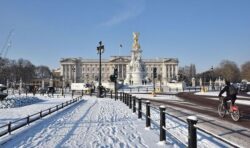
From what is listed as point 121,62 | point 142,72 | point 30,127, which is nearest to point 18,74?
point 142,72

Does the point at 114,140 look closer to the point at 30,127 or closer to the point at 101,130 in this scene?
the point at 101,130

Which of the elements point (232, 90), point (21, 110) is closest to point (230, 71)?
point (21, 110)

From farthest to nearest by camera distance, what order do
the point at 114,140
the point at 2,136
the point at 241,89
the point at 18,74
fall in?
the point at 18,74 → the point at 241,89 → the point at 2,136 → the point at 114,140

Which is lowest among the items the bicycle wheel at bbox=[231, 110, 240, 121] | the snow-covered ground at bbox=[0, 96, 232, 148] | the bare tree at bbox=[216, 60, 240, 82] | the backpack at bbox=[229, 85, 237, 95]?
the snow-covered ground at bbox=[0, 96, 232, 148]

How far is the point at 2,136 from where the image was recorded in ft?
36.2

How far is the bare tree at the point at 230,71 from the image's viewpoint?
16780 cm

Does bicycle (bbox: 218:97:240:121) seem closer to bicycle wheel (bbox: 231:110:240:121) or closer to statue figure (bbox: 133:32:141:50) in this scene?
bicycle wheel (bbox: 231:110:240:121)

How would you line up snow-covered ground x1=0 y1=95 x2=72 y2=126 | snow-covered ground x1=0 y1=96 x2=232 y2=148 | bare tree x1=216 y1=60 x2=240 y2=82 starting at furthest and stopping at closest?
bare tree x1=216 y1=60 x2=240 y2=82
snow-covered ground x1=0 y1=95 x2=72 y2=126
snow-covered ground x1=0 y1=96 x2=232 y2=148

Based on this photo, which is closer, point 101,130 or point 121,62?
point 101,130

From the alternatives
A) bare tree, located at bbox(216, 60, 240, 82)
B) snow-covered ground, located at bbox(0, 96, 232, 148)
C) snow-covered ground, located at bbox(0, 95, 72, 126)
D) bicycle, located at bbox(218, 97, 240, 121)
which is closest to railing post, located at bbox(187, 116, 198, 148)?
snow-covered ground, located at bbox(0, 96, 232, 148)

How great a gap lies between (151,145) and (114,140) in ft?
4.70

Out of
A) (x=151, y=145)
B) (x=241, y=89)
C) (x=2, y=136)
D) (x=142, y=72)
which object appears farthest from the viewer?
(x=142, y=72)

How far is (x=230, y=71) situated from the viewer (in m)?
171

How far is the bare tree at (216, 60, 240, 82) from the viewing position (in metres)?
168
